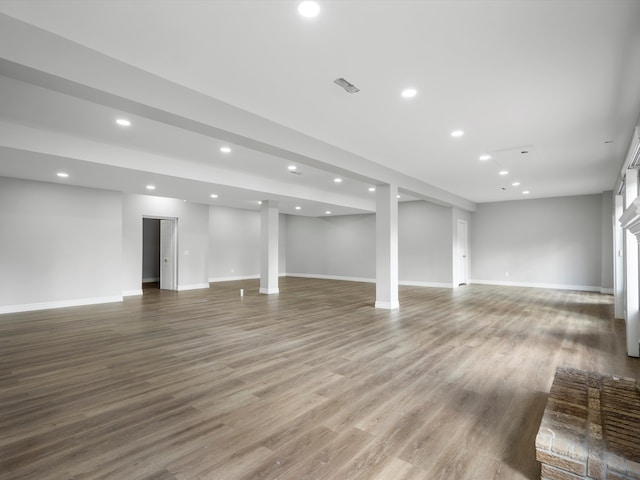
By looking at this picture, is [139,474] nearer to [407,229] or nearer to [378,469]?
[378,469]

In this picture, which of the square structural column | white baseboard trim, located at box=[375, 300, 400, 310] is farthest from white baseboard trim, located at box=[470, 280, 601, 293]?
the square structural column

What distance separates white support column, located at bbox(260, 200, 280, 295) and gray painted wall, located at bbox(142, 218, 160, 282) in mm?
5073

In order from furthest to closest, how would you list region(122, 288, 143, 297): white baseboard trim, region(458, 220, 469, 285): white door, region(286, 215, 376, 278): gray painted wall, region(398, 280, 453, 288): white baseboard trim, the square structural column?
1. region(286, 215, 376, 278): gray painted wall
2. region(458, 220, 469, 285): white door
3. region(398, 280, 453, 288): white baseboard trim
4. region(122, 288, 143, 297): white baseboard trim
5. the square structural column

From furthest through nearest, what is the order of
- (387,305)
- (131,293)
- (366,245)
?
(366,245)
(131,293)
(387,305)

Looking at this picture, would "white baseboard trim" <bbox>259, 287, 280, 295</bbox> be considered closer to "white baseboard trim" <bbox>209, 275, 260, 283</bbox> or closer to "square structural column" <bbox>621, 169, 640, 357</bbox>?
"white baseboard trim" <bbox>209, 275, 260, 283</bbox>

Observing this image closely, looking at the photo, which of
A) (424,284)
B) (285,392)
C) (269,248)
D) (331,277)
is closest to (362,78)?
(285,392)

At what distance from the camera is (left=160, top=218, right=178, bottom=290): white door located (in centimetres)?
1007

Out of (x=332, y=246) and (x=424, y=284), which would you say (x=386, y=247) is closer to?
(x=424, y=284)

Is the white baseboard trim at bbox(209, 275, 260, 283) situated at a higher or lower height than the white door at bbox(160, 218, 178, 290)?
lower

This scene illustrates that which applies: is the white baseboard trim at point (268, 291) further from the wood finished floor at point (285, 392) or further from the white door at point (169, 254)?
the wood finished floor at point (285, 392)

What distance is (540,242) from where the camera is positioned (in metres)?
10.4

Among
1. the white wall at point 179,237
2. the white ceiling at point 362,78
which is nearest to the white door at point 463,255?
the white ceiling at point 362,78

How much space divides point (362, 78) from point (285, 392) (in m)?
2.87

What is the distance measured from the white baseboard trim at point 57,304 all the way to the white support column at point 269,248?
354cm
